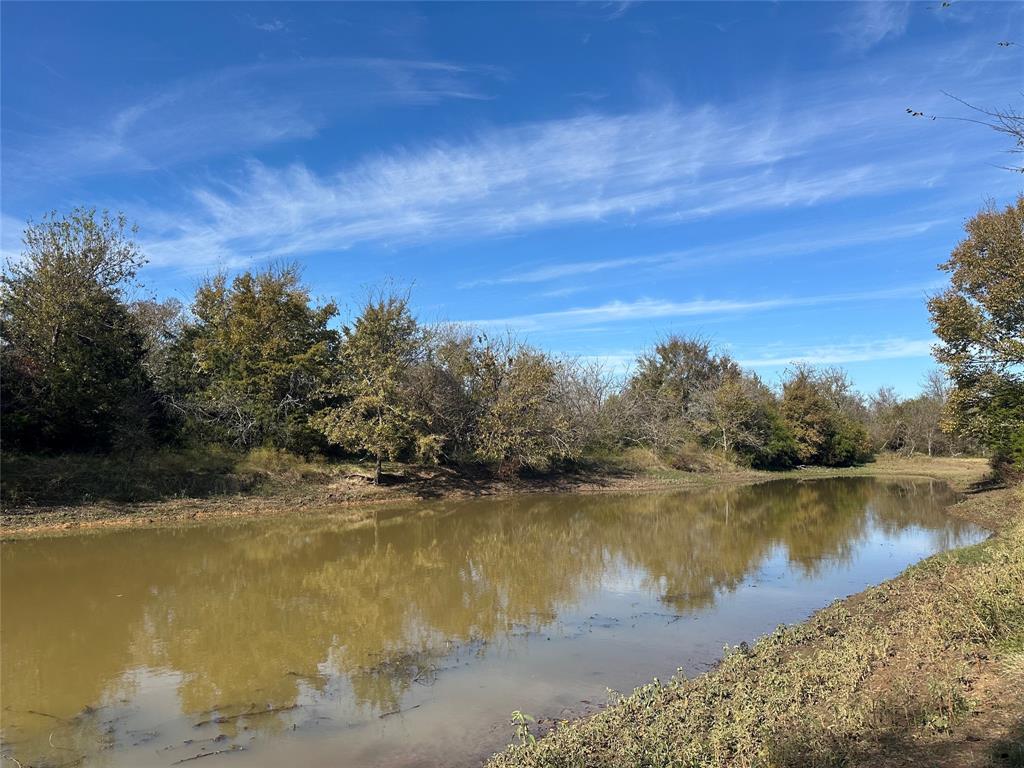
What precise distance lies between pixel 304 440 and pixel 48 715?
19624mm

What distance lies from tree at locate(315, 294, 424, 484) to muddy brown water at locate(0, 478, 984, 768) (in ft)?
18.0

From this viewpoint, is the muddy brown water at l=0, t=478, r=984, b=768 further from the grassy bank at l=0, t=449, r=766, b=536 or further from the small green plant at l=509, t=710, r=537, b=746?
the grassy bank at l=0, t=449, r=766, b=536

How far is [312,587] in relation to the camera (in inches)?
482

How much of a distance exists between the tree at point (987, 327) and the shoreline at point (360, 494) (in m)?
9.19

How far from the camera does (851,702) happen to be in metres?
5.14

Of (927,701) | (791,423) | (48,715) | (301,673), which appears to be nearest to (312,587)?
(301,673)

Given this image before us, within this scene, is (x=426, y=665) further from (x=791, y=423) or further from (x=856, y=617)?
(x=791, y=423)

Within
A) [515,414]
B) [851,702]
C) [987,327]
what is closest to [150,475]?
[515,414]

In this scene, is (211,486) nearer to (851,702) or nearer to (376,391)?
(376,391)

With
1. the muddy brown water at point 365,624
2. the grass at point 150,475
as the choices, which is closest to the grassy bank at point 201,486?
the grass at point 150,475

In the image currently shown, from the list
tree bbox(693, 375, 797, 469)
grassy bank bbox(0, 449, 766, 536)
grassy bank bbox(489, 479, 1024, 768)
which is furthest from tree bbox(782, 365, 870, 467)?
grassy bank bbox(489, 479, 1024, 768)

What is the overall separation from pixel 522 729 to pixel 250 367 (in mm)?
23277

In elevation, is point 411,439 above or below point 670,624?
above

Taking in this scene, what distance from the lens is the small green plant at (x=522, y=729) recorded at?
5.18m
